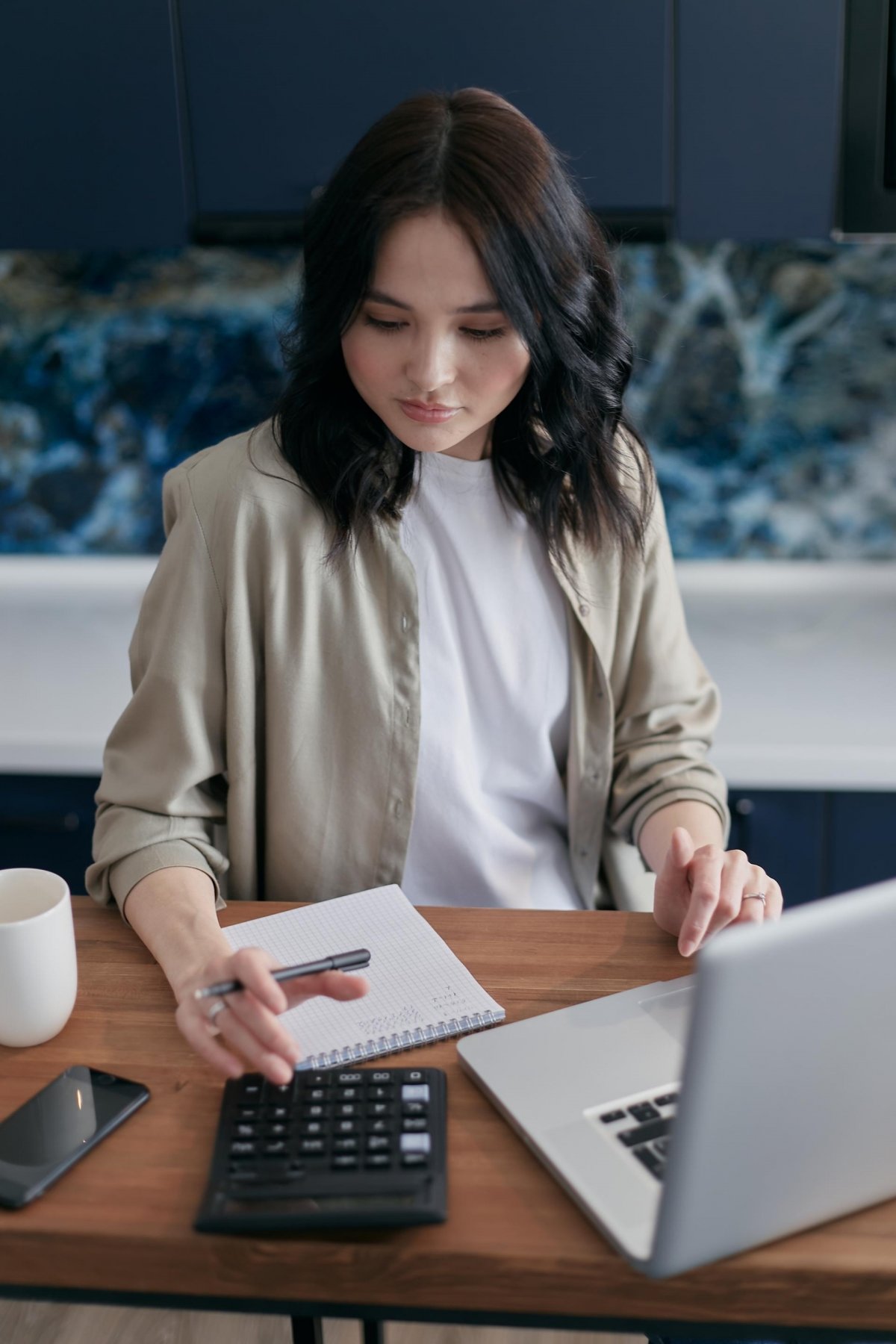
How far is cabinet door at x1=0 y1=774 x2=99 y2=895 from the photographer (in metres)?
1.92

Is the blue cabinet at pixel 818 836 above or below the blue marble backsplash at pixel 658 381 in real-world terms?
below

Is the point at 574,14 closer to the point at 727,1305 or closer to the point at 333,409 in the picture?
the point at 333,409

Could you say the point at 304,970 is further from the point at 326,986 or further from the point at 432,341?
the point at 432,341

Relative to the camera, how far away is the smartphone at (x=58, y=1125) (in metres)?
0.88

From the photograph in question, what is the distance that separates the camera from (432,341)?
1.21 m

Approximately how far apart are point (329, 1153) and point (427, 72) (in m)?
1.46

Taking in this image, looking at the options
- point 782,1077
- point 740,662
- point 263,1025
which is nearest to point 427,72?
point 740,662

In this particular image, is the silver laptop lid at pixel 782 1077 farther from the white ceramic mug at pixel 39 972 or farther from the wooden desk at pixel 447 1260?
the white ceramic mug at pixel 39 972

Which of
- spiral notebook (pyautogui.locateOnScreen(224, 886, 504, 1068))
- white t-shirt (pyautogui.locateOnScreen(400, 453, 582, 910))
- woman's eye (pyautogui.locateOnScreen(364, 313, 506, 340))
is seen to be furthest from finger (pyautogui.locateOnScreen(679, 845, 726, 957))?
woman's eye (pyautogui.locateOnScreen(364, 313, 506, 340))

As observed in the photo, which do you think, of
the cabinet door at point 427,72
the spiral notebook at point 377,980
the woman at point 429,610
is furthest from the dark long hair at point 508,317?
the cabinet door at point 427,72

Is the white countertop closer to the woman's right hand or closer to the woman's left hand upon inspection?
the woman's left hand

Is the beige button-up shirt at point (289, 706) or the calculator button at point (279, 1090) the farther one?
the beige button-up shirt at point (289, 706)

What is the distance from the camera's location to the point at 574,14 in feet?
5.75

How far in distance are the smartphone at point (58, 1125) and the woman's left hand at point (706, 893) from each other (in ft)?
1.50
